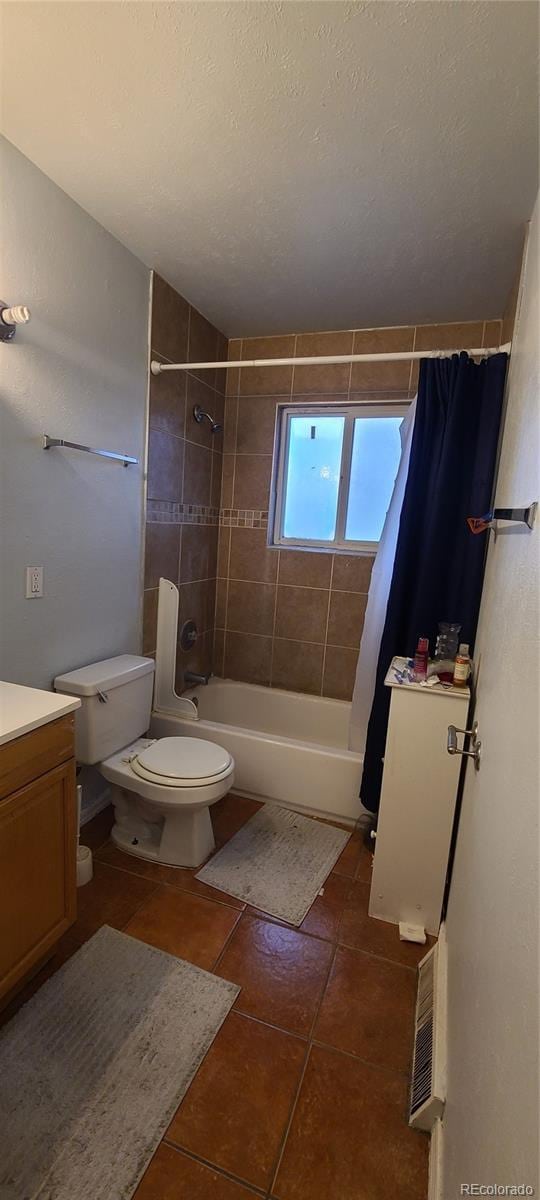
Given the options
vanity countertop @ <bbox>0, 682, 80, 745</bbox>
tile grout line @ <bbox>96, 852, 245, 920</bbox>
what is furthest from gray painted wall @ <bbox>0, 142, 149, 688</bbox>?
tile grout line @ <bbox>96, 852, 245, 920</bbox>

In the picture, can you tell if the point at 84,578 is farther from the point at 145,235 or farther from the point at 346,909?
the point at 346,909

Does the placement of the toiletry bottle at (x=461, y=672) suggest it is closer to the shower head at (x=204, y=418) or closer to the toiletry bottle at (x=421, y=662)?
the toiletry bottle at (x=421, y=662)

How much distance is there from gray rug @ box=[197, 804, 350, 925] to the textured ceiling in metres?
2.37

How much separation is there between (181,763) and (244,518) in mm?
1577

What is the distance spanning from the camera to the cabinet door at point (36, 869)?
1174 mm

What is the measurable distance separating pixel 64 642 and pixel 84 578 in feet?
0.86

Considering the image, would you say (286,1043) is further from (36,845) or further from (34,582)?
(34,582)

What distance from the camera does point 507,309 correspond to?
213cm

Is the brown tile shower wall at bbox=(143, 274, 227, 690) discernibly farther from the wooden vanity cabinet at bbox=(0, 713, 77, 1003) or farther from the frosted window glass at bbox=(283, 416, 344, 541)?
the wooden vanity cabinet at bbox=(0, 713, 77, 1003)

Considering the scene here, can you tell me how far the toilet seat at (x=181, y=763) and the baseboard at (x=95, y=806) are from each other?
43cm

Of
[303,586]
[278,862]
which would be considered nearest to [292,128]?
[303,586]

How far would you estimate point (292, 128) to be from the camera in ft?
4.29

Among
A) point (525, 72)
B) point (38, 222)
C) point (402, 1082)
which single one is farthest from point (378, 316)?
point (402, 1082)

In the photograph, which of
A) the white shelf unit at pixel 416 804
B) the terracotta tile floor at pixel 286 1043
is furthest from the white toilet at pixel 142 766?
the white shelf unit at pixel 416 804
